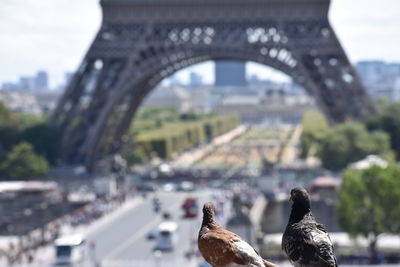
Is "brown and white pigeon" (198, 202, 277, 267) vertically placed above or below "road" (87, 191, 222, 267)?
above

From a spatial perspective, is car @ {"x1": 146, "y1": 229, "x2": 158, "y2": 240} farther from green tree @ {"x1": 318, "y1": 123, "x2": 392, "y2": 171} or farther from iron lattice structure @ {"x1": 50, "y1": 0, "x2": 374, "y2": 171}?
green tree @ {"x1": 318, "y1": 123, "x2": 392, "y2": 171}

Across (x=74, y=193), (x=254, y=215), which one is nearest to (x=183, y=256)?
(x=254, y=215)

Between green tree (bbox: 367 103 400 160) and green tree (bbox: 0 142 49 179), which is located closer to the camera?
green tree (bbox: 0 142 49 179)

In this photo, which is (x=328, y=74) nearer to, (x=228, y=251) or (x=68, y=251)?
(x=68, y=251)

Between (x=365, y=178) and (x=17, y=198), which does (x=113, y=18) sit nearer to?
(x=17, y=198)

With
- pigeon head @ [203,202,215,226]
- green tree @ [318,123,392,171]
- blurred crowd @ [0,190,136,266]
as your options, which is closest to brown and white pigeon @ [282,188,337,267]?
pigeon head @ [203,202,215,226]
